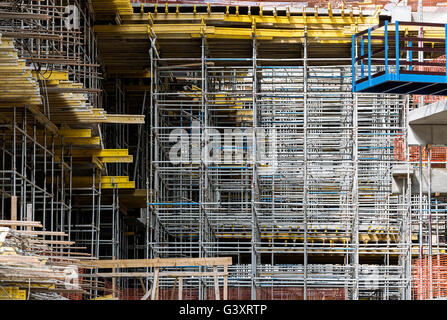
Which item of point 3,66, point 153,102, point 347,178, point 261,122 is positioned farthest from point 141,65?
point 3,66

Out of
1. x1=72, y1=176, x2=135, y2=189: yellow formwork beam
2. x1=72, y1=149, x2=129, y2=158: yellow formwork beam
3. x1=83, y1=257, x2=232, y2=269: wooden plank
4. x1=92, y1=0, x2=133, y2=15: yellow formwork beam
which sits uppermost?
x1=92, y1=0, x2=133, y2=15: yellow formwork beam

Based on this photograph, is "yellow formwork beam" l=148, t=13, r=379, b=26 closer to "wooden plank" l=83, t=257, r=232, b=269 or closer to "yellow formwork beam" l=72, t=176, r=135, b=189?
"yellow formwork beam" l=72, t=176, r=135, b=189

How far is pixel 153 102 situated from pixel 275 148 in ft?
13.7

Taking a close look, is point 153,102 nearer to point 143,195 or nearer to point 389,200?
point 143,195

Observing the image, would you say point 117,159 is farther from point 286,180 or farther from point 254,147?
point 286,180

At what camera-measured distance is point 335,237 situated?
33938 mm

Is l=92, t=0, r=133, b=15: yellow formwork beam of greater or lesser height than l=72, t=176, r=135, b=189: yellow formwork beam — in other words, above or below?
above

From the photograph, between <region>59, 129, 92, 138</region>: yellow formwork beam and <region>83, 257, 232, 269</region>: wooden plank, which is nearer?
<region>83, 257, 232, 269</region>: wooden plank

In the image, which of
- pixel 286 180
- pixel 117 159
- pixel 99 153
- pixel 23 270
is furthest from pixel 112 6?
pixel 23 270

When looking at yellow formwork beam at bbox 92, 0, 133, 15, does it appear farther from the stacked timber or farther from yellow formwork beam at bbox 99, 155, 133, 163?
the stacked timber

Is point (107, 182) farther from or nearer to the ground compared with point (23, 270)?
farther from the ground

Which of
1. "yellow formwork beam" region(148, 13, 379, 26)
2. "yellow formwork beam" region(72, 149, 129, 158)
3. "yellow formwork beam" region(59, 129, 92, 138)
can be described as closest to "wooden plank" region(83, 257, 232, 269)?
"yellow formwork beam" region(59, 129, 92, 138)

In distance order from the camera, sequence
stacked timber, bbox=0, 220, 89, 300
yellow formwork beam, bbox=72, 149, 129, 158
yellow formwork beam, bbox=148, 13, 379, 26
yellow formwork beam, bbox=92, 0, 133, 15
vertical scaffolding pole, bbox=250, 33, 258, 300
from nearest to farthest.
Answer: stacked timber, bbox=0, 220, 89, 300
yellow formwork beam, bbox=92, 0, 133, 15
vertical scaffolding pole, bbox=250, 33, 258, 300
yellow formwork beam, bbox=72, 149, 129, 158
yellow formwork beam, bbox=148, 13, 379, 26

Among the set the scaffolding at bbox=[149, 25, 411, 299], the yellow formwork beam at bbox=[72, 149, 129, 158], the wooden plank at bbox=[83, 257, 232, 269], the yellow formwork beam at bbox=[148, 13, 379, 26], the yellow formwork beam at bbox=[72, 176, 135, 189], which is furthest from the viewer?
the yellow formwork beam at bbox=[72, 176, 135, 189]
